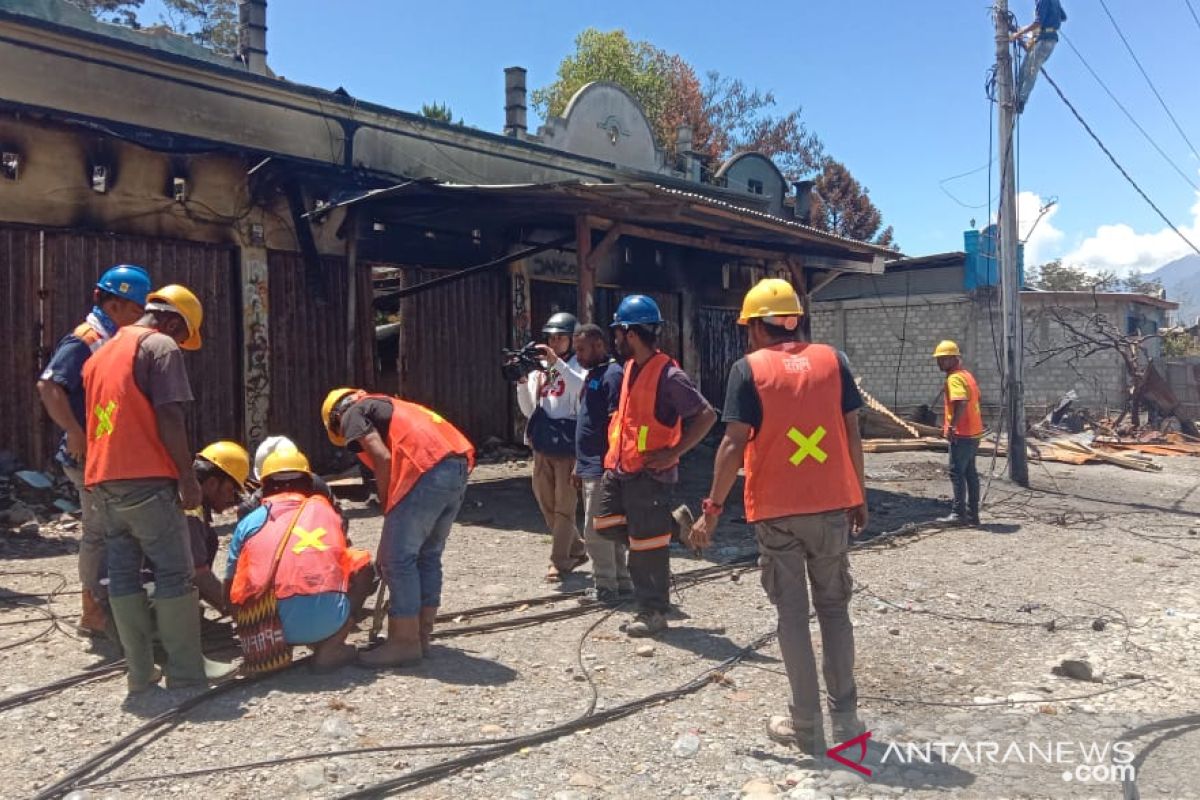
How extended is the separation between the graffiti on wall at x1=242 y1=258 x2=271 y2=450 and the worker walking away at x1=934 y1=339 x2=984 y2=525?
6.97 m

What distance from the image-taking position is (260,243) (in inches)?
402

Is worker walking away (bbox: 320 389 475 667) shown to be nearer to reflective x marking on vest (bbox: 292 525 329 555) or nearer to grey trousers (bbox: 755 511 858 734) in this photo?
reflective x marking on vest (bbox: 292 525 329 555)

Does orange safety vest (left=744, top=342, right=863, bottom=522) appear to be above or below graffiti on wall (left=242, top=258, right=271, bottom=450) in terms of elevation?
below

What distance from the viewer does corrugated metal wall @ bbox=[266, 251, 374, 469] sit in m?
10.4

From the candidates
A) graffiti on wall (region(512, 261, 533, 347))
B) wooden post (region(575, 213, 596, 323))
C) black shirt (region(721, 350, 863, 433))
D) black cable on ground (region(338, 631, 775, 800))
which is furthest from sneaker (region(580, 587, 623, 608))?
graffiti on wall (region(512, 261, 533, 347))

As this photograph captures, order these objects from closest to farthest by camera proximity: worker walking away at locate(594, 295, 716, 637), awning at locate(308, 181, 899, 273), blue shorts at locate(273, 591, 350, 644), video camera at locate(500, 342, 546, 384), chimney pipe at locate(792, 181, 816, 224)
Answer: blue shorts at locate(273, 591, 350, 644), worker walking away at locate(594, 295, 716, 637), video camera at locate(500, 342, 546, 384), awning at locate(308, 181, 899, 273), chimney pipe at locate(792, 181, 816, 224)

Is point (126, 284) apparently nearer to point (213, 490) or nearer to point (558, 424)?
point (213, 490)

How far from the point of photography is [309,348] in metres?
10.7

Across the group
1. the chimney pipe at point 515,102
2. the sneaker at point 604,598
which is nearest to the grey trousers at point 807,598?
the sneaker at point 604,598

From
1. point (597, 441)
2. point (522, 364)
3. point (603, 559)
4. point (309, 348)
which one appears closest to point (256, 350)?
point (309, 348)

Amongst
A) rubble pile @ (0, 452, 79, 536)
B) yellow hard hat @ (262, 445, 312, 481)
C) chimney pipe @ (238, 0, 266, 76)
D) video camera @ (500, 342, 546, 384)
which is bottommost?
rubble pile @ (0, 452, 79, 536)

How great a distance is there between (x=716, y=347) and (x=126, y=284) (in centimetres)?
1336

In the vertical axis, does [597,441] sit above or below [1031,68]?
below

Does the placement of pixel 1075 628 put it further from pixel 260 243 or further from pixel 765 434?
pixel 260 243
